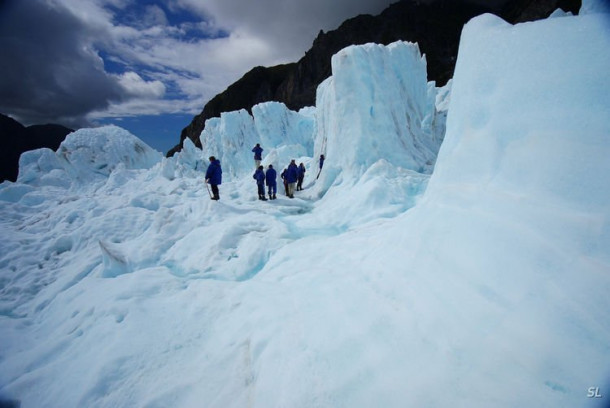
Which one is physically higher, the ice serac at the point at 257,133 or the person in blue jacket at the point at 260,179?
the ice serac at the point at 257,133

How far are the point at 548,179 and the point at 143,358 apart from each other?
384 cm

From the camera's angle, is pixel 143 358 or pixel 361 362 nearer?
pixel 361 362

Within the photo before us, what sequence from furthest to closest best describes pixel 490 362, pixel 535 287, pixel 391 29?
pixel 391 29 → pixel 535 287 → pixel 490 362

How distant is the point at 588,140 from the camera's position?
1.82 meters

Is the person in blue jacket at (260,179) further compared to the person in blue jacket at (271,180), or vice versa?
the person in blue jacket at (271,180)

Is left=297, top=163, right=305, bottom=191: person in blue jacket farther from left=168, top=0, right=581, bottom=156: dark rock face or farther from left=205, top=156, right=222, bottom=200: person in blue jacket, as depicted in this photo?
left=168, top=0, right=581, bottom=156: dark rock face

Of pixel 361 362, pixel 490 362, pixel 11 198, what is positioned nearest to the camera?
pixel 490 362

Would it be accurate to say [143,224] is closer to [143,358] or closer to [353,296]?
[143,358]

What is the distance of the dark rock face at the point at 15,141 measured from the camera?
6638cm

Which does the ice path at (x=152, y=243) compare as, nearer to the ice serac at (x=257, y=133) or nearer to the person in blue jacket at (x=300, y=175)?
the person in blue jacket at (x=300, y=175)

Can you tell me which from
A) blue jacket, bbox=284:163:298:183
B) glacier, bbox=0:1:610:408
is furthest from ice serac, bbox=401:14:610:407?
blue jacket, bbox=284:163:298:183

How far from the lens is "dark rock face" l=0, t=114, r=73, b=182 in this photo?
66.4m

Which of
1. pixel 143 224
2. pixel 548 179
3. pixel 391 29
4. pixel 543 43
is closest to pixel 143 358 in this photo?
pixel 548 179

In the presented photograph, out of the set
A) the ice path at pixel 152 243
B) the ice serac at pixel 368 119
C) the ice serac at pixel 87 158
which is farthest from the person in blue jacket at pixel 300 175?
the ice serac at pixel 87 158
